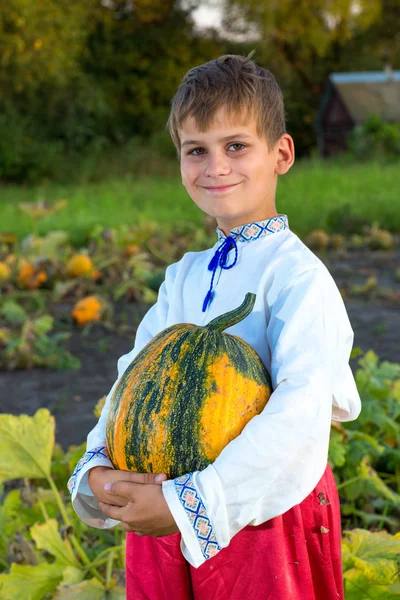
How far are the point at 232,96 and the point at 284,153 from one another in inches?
8.4

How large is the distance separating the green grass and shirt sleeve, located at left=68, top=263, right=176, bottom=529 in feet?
22.2

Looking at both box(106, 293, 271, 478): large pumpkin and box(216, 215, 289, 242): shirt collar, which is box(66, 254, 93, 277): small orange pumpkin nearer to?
box(216, 215, 289, 242): shirt collar

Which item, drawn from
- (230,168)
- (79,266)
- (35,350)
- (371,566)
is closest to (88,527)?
(371,566)

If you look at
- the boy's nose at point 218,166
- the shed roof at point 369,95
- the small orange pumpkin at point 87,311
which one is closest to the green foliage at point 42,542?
the boy's nose at point 218,166

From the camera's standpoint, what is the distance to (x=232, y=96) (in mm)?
1666

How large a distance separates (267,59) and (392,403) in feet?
86.7

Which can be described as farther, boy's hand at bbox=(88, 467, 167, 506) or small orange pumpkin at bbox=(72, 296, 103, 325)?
small orange pumpkin at bbox=(72, 296, 103, 325)

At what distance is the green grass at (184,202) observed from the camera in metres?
9.70

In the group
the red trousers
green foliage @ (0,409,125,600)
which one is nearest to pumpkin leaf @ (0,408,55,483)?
green foliage @ (0,409,125,600)

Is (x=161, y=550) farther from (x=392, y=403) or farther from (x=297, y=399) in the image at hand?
(x=392, y=403)

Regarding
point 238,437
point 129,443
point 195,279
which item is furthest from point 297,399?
point 195,279

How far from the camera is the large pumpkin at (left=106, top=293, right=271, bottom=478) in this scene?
152 centimetres

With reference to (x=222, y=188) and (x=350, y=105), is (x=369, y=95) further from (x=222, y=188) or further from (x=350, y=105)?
(x=222, y=188)

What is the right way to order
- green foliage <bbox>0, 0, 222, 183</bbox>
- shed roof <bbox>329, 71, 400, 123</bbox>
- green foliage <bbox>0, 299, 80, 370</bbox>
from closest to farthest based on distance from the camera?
Answer: 1. green foliage <bbox>0, 299, 80, 370</bbox>
2. green foliage <bbox>0, 0, 222, 183</bbox>
3. shed roof <bbox>329, 71, 400, 123</bbox>
